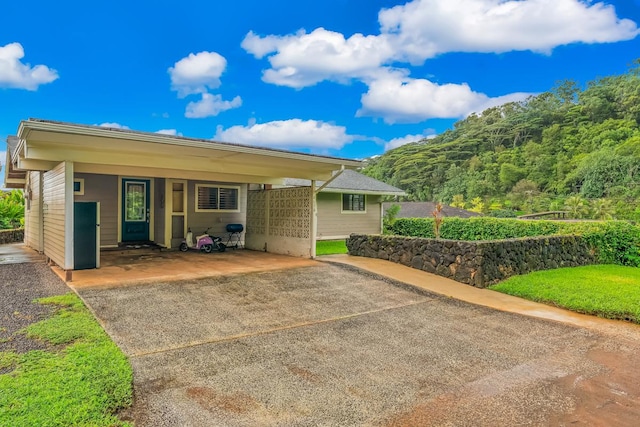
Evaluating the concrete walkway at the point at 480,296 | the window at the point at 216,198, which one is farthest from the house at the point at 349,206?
the concrete walkway at the point at 480,296

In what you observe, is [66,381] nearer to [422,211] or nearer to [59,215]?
[59,215]

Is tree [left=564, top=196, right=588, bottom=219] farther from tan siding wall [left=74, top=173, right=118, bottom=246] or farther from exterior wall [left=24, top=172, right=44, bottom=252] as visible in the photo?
exterior wall [left=24, top=172, right=44, bottom=252]

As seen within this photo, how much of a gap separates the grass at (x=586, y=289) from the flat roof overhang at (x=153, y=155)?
4.62 meters

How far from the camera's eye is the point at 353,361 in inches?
159

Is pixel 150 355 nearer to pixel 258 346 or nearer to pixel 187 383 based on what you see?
pixel 187 383

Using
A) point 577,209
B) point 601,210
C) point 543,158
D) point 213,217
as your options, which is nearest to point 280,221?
point 213,217

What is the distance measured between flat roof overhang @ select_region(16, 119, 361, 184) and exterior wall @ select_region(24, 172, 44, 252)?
7.28ft

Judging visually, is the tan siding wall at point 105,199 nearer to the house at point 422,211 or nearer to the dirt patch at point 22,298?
the dirt patch at point 22,298

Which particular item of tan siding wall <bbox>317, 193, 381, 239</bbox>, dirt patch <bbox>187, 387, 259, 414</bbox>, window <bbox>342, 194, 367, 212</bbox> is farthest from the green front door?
Answer: window <bbox>342, 194, 367, 212</bbox>

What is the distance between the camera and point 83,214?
7660 mm

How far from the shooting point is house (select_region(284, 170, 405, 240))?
1695cm

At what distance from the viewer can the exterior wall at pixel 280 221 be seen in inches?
420

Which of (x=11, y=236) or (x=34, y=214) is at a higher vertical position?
(x=34, y=214)

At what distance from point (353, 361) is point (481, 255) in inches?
190
